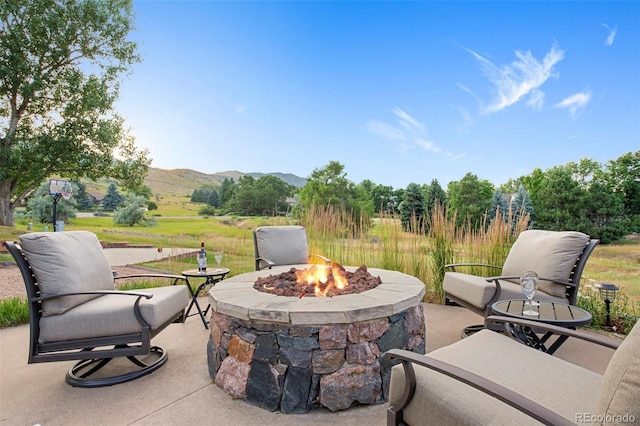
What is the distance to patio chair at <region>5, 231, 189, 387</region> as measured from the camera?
2062 mm

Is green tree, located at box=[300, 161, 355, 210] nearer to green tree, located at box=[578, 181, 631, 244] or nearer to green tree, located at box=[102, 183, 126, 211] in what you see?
green tree, located at box=[102, 183, 126, 211]

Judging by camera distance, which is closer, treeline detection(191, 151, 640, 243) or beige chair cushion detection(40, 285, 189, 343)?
beige chair cushion detection(40, 285, 189, 343)

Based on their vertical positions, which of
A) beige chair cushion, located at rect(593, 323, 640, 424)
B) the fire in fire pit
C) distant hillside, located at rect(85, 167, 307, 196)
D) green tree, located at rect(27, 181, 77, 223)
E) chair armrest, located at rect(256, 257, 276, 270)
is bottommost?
chair armrest, located at rect(256, 257, 276, 270)

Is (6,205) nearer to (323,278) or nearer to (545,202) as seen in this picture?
(323,278)

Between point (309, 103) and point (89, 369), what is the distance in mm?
6009

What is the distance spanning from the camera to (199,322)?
11.6ft

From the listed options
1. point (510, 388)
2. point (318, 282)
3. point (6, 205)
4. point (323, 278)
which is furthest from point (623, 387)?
point (6, 205)

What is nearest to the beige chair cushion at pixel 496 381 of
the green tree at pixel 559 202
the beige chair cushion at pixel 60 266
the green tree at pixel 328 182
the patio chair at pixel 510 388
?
the patio chair at pixel 510 388

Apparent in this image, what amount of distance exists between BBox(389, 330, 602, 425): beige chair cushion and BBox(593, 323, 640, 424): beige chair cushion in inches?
10.6

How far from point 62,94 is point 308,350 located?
355 inches

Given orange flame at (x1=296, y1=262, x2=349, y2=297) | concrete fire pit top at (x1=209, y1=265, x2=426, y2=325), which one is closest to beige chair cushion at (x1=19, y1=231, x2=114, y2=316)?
concrete fire pit top at (x1=209, y1=265, x2=426, y2=325)

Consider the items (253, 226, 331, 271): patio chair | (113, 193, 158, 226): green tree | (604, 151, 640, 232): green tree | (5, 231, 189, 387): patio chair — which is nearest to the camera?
(5, 231, 189, 387): patio chair

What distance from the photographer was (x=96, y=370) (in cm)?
239

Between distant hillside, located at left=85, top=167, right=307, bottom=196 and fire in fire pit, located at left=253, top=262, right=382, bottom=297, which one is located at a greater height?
distant hillside, located at left=85, top=167, right=307, bottom=196
